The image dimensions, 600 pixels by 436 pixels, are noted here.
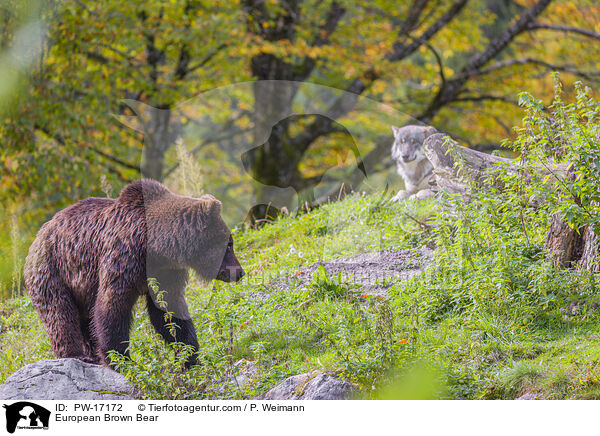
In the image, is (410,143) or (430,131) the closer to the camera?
(430,131)

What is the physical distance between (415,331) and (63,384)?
2.56 m

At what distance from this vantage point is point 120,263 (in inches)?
189

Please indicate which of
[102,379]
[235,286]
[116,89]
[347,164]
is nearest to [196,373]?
[102,379]

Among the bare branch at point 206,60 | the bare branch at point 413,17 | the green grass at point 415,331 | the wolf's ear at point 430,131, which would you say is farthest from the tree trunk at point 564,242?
the bare branch at point 413,17

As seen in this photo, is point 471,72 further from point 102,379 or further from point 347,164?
point 102,379

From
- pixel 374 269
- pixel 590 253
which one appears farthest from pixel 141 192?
pixel 590 253

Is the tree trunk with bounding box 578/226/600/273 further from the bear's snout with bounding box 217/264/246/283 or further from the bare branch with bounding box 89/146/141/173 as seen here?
the bare branch with bounding box 89/146/141/173

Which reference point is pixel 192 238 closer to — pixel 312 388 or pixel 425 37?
pixel 312 388

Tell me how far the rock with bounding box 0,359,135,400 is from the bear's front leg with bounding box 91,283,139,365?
9.6 inches

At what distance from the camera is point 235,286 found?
6039mm
